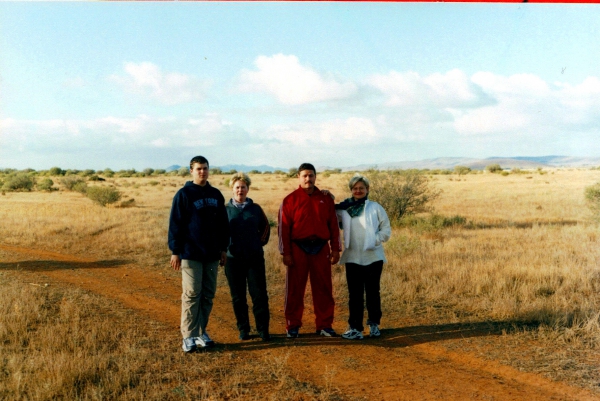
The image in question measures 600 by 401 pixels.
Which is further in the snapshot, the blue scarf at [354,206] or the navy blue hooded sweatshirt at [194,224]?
the blue scarf at [354,206]

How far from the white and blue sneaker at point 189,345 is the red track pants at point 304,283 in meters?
1.13

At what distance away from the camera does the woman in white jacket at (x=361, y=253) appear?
5645 millimetres

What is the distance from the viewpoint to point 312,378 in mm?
4555

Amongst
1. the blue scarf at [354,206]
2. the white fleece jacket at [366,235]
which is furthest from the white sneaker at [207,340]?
the blue scarf at [354,206]

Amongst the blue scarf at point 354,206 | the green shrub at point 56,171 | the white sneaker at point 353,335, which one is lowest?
the white sneaker at point 353,335

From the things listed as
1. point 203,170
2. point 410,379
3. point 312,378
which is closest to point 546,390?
→ point 410,379

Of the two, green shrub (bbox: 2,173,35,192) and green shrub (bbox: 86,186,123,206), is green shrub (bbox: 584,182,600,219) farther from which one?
green shrub (bbox: 2,173,35,192)

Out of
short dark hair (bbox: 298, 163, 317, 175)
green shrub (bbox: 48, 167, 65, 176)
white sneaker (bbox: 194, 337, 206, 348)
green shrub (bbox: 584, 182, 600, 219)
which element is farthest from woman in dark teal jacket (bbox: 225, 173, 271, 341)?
green shrub (bbox: 48, 167, 65, 176)

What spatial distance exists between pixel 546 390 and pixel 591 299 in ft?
10.3

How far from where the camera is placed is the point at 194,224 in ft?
16.9

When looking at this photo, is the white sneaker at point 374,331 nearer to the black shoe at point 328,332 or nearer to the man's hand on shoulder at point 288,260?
the black shoe at point 328,332

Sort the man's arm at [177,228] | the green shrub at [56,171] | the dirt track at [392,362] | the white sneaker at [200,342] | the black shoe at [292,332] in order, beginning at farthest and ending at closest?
the green shrub at [56,171], the black shoe at [292,332], the white sneaker at [200,342], the man's arm at [177,228], the dirt track at [392,362]

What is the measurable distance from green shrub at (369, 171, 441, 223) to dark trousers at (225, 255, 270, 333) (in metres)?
10.9

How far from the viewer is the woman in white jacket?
18.5ft
